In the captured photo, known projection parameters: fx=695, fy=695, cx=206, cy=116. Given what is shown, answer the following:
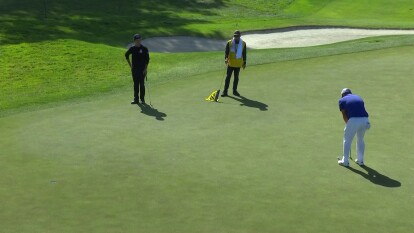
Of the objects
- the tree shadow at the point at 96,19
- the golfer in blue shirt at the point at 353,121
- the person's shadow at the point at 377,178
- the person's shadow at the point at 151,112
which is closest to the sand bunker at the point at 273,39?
the tree shadow at the point at 96,19

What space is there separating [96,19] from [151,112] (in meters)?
29.7

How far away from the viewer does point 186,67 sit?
29.3 m

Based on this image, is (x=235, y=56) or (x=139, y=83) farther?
(x=235, y=56)

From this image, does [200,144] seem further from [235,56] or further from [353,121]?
[235,56]

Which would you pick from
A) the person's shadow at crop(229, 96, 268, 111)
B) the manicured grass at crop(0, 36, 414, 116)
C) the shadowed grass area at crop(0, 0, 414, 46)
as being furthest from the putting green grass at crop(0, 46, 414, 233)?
the shadowed grass area at crop(0, 0, 414, 46)

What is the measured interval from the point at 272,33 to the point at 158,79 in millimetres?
17978

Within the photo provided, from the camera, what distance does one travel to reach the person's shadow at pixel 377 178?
14633 millimetres

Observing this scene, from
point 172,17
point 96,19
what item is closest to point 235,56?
point 96,19

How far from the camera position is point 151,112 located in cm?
2134

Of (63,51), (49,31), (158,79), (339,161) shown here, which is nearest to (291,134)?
(339,161)

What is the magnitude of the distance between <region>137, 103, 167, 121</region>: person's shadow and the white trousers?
6.41 meters

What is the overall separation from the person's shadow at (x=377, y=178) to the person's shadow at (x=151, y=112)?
687 centimetres

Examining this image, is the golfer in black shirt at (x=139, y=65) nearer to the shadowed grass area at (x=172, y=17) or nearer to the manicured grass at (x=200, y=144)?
the manicured grass at (x=200, y=144)

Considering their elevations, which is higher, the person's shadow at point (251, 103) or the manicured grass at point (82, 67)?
the manicured grass at point (82, 67)
